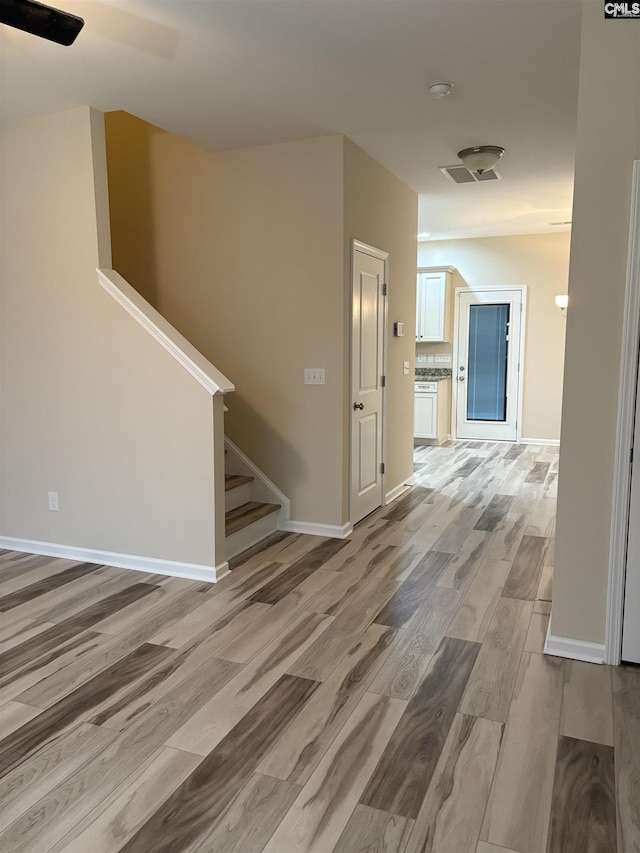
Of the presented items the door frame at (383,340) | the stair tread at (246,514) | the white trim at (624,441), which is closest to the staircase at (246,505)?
the stair tread at (246,514)

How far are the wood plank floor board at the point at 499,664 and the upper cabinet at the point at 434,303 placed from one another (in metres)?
5.67

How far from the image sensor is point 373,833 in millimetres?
1724

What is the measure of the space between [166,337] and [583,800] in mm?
2893

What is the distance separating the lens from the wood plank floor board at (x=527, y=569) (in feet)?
11.3

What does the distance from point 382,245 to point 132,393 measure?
2.37m

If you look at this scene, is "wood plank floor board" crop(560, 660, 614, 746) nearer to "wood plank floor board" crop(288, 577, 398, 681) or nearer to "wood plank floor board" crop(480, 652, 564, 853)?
"wood plank floor board" crop(480, 652, 564, 853)

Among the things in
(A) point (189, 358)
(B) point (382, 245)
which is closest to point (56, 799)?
(A) point (189, 358)

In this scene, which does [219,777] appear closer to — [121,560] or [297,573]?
[297,573]

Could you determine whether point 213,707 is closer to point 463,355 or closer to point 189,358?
point 189,358

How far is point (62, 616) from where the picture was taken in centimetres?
313

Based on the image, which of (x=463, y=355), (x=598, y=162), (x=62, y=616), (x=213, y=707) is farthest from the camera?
(x=463, y=355)

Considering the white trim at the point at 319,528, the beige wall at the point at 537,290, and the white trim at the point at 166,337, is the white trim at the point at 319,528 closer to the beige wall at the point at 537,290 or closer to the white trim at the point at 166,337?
the white trim at the point at 166,337

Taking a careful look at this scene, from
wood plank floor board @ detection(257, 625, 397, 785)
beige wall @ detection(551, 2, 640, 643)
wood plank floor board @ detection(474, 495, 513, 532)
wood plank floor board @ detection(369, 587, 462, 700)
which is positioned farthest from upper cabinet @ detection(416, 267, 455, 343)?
wood plank floor board @ detection(257, 625, 397, 785)

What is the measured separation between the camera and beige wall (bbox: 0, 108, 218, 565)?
11.8 ft
